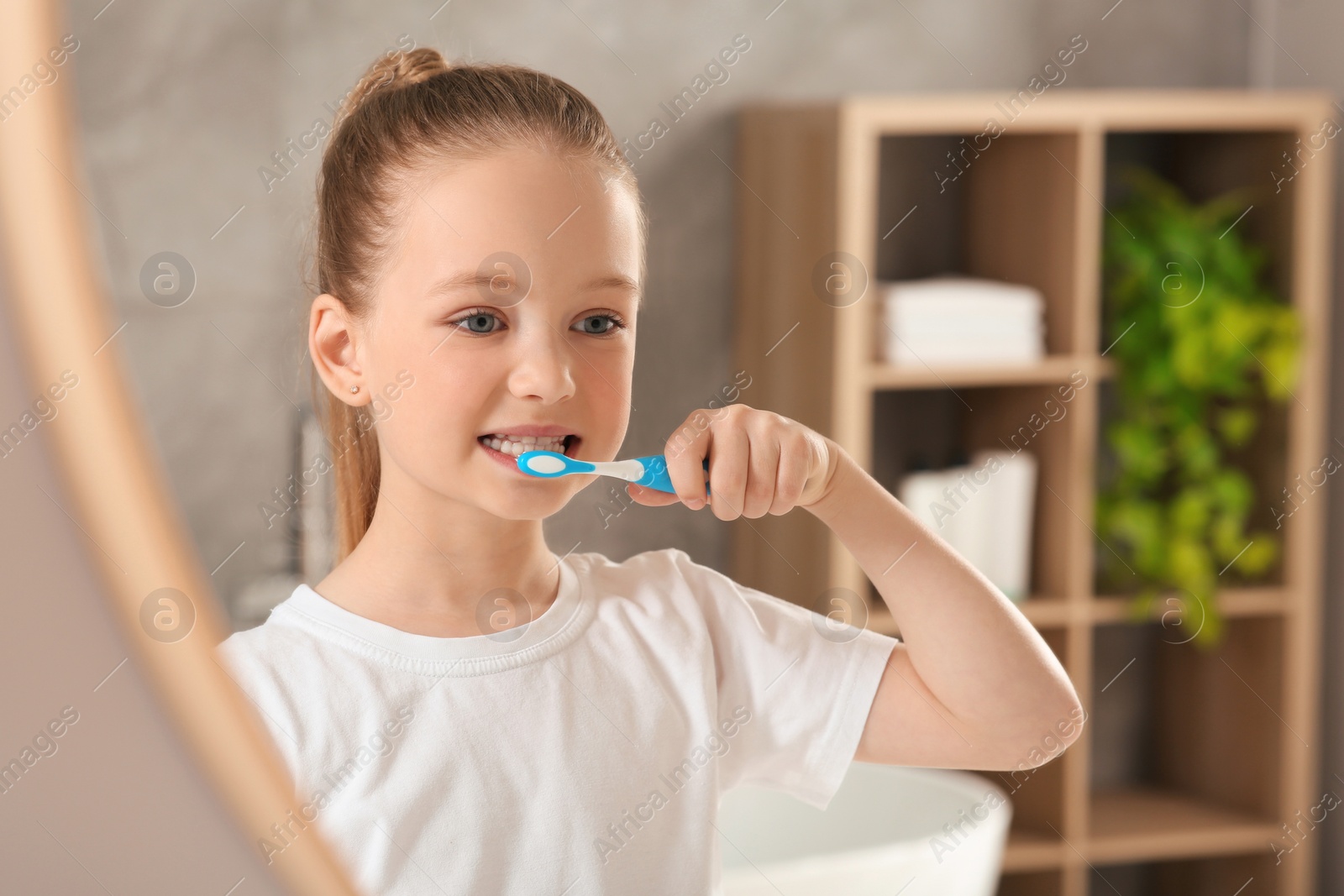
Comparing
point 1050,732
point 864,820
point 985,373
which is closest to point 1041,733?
point 1050,732

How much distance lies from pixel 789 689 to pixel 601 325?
0.16 meters

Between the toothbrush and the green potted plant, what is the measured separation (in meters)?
0.96

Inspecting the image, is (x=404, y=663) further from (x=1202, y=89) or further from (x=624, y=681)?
(x=1202, y=89)

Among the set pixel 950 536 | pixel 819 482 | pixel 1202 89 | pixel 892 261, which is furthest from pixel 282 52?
pixel 1202 89

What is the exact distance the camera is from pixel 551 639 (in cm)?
38

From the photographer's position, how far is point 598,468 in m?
0.31

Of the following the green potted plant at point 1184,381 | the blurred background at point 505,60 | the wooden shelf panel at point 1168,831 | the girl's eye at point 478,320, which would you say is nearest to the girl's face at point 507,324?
the girl's eye at point 478,320

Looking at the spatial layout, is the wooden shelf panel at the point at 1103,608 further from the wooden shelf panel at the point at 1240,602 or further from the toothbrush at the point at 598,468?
the toothbrush at the point at 598,468

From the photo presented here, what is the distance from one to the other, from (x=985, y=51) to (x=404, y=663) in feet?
3.66

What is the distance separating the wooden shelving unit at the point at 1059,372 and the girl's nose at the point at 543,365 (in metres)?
0.79

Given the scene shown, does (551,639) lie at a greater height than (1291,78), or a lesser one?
lesser

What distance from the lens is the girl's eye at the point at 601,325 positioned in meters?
0.31

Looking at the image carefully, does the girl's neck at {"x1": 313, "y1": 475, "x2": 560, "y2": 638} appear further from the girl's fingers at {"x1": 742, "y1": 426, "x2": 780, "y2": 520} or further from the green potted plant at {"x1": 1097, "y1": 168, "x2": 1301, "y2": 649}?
the green potted plant at {"x1": 1097, "y1": 168, "x2": 1301, "y2": 649}

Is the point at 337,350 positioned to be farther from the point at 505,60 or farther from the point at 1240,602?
the point at 1240,602
